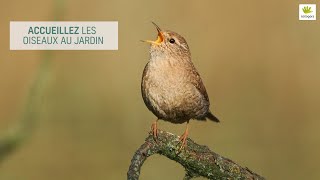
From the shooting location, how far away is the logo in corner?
6.38 meters

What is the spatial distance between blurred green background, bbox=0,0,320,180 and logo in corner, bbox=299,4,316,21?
2.6 inches

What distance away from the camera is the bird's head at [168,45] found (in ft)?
16.1

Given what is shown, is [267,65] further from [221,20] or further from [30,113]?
[30,113]

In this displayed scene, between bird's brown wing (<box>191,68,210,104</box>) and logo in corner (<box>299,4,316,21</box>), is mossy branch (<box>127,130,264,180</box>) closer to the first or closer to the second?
bird's brown wing (<box>191,68,210,104</box>)

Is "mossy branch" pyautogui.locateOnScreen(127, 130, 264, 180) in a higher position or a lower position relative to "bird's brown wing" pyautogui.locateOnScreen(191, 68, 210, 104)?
lower

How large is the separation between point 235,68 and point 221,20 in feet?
1.62

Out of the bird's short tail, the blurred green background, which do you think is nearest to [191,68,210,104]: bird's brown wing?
the bird's short tail

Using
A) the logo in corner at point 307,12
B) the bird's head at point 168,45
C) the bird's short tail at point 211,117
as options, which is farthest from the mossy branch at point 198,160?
the logo in corner at point 307,12

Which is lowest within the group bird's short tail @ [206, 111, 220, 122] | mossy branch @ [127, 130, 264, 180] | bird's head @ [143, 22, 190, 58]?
mossy branch @ [127, 130, 264, 180]

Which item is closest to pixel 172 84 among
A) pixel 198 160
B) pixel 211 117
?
pixel 211 117

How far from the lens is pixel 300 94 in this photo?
22.0ft

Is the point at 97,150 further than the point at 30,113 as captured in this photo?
Yes

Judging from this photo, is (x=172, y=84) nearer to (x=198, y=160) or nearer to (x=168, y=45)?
(x=168, y=45)

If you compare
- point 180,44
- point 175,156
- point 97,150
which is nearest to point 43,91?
point 175,156
